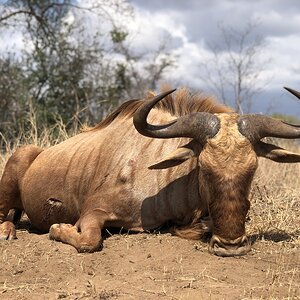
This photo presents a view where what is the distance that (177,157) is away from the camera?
5.86 m

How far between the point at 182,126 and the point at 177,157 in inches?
11.8

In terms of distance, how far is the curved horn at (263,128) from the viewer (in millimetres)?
5605

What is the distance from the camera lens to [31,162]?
7742 mm

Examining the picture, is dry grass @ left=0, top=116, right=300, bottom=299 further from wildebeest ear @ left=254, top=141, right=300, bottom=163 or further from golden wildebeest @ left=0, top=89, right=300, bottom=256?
wildebeest ear @ left=254, top=141, right=300, bottom=163

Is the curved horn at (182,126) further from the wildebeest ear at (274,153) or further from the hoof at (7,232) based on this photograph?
the hoof at (7,232)

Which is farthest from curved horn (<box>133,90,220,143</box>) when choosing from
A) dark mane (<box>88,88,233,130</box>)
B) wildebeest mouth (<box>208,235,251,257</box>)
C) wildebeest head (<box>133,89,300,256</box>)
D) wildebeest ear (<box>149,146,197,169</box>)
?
wildebeest mouth (<box>208,235,251,257</box>)

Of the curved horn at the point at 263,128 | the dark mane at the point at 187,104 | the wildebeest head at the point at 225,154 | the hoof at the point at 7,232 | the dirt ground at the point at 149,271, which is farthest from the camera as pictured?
the hoof at the point at 7,232

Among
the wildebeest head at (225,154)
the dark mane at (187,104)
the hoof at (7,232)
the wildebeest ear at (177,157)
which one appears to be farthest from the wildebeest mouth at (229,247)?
the hoof at (7,232)

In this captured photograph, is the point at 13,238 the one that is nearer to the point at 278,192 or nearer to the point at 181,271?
the point at 181,271

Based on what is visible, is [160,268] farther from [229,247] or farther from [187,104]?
[187,104]

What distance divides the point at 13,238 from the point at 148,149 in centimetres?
181

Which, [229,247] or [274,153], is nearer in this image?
[229,247]

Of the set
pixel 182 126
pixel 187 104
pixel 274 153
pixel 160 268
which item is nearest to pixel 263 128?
pixel 274 153

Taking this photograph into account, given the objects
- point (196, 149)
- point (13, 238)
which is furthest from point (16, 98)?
point (196, 149)
